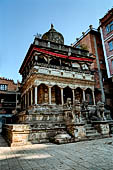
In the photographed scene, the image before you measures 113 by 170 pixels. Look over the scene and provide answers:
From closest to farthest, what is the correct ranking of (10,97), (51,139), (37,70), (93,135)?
(51,139)
(93,135)
(37,70)
(10,97)

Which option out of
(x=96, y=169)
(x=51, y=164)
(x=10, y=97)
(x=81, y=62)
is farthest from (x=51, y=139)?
(x=10, y=97)

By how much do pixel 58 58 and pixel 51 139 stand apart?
12.0m

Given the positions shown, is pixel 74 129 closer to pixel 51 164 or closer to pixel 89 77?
pixel 51 164

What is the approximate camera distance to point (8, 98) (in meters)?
25.3

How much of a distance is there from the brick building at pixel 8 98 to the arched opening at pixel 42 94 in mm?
9049

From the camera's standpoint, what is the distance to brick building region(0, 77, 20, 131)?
74.9 feet

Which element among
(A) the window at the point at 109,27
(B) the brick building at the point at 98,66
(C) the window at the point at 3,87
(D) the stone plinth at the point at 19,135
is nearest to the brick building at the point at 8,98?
(C) the window at the point at 3,87

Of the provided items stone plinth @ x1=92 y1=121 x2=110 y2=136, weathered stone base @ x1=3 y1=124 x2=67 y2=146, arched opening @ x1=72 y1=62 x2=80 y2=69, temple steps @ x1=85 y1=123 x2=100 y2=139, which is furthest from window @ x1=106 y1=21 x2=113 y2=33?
weathered stone base @ x1=3 y1=124 x2=67 y2=146

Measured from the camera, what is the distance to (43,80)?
14250 millimetres

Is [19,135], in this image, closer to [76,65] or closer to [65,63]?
[65,63]

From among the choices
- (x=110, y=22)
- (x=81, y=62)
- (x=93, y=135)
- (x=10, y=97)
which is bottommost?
(x=93, y=135)

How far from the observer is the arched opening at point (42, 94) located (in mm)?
15214

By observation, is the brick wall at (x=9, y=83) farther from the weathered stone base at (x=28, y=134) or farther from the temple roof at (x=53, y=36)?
the weathered stone base at (x=28, y=134)

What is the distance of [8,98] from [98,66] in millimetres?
18650
